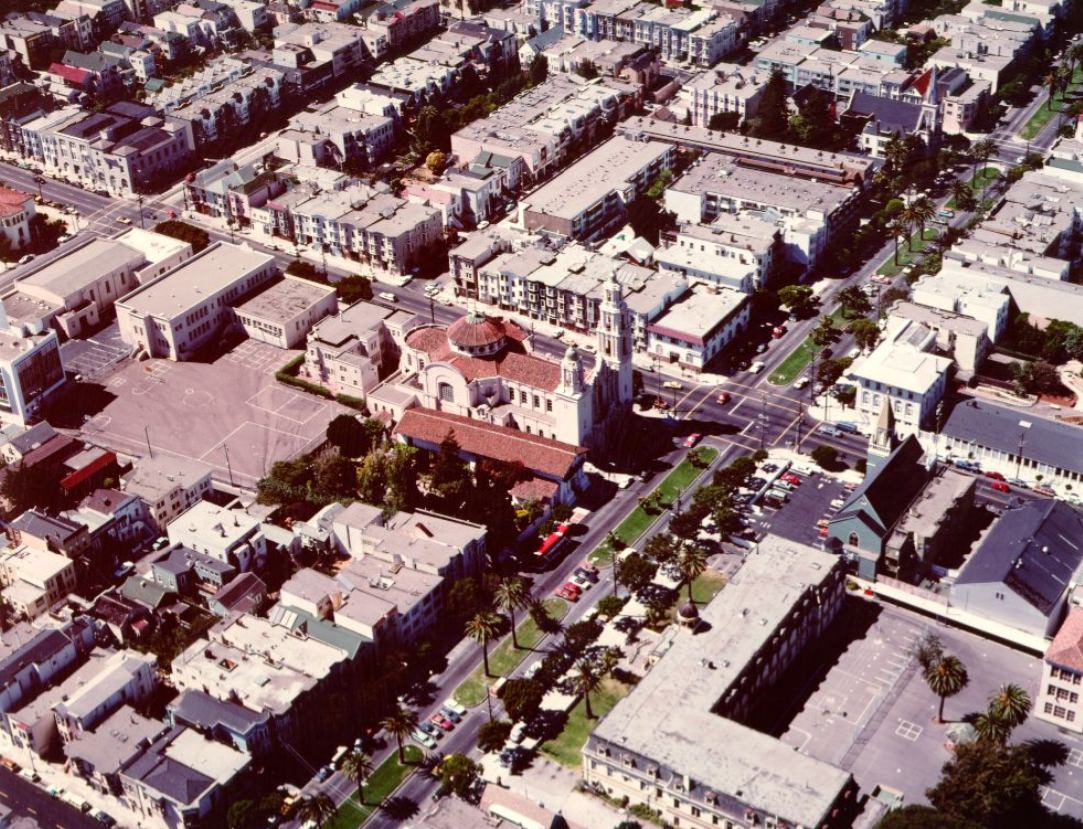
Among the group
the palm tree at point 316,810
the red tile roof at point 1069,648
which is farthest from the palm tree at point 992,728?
→ the palm tree at point 316,810

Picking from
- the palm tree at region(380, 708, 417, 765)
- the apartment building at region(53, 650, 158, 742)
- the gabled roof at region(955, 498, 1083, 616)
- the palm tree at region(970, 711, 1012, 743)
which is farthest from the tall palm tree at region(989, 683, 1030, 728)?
the apartment building at region(53, 650, 158, 742)

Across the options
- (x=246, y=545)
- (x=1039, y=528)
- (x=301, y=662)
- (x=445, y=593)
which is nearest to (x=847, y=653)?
(x=1039, y=528)

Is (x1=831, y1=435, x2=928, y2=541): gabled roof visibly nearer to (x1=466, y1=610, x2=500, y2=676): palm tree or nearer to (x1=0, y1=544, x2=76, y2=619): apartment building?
(x1=466, y1=610, x2=500, y2=676): palm tree

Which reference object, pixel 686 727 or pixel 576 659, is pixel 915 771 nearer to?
pixel 686 727

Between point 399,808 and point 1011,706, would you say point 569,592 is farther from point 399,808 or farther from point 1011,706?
point 1011,706

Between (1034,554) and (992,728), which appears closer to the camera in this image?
(992,728)

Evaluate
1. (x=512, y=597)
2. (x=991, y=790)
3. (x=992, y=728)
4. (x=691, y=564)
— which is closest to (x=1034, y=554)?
(x=992, y=728)

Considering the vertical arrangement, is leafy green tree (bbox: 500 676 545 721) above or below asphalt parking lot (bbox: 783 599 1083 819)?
above
